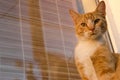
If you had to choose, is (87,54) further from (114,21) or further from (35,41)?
(114,21)

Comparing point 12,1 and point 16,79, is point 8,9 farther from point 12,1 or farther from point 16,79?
point 16,79

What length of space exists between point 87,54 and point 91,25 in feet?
0.49

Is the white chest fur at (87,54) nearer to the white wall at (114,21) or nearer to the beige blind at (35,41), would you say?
the beige blind at (35,41)

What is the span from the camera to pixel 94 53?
110 centimetres

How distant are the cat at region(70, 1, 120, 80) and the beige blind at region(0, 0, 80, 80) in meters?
0.23

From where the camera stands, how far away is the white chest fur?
3.56ft

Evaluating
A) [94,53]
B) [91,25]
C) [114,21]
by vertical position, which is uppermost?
[114,21]

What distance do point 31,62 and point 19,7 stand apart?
14.6 inches

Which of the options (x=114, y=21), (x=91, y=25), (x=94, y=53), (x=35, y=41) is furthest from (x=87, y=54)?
(x=114, y=21)

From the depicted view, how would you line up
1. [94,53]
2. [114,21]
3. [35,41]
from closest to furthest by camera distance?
[94,53]
[35,41]
[114,21]

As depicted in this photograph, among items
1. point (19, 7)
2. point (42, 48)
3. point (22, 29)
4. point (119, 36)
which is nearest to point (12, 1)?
point (19, 7)

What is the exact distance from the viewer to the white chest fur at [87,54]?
1086 mm

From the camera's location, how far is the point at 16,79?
116 cm

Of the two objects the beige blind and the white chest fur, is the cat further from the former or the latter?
the beige blind
